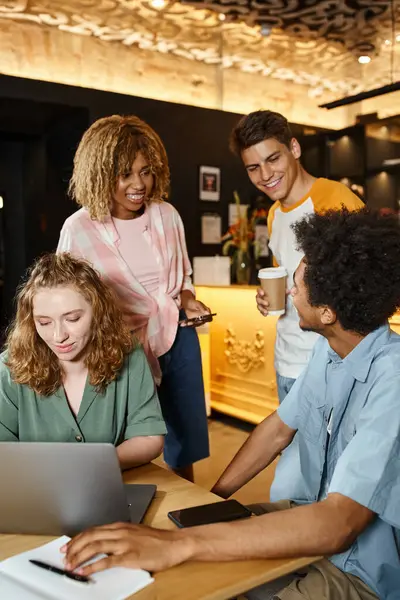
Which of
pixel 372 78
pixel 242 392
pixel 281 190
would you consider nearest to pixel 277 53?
pixel 372 78

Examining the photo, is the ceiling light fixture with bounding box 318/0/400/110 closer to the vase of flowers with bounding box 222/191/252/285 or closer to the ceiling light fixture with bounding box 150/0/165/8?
the vase of flowers with bounding box 222/191/252/285

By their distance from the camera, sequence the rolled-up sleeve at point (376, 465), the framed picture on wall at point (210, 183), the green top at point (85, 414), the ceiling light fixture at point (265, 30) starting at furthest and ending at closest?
1. the ceiling light fixture at point (265, 30)
2. the framed picture on wall at point (210, 183)
3. the green top at point (85, 414)
4. the rolled-up sleeve at point (376, 465)

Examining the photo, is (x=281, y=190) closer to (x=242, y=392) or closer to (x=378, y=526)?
(x=378, y=526)

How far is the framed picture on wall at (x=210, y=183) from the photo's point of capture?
211 inches

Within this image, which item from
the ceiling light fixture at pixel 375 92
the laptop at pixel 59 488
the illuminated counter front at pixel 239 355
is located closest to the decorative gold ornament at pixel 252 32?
the ceiling light fixture at pixel 375 92

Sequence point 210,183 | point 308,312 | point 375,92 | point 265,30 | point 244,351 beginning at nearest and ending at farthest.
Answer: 1. point 308,312
2. point 375,92
3. point 244,351
4. point 210,183
5. point 265,30

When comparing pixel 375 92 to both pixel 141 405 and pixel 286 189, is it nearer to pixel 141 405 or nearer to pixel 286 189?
pixel 286 189

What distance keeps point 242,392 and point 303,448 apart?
3136mm

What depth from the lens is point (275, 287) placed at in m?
2.13

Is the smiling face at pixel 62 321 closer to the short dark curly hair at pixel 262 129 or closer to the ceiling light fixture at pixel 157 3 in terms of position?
the short dark curly hair at pixel 262 129

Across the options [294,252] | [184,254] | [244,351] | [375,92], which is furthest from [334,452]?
[375,92]

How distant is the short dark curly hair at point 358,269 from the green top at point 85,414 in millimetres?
536

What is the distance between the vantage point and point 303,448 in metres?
1.46

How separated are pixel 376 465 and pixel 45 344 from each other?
2.91 ft
